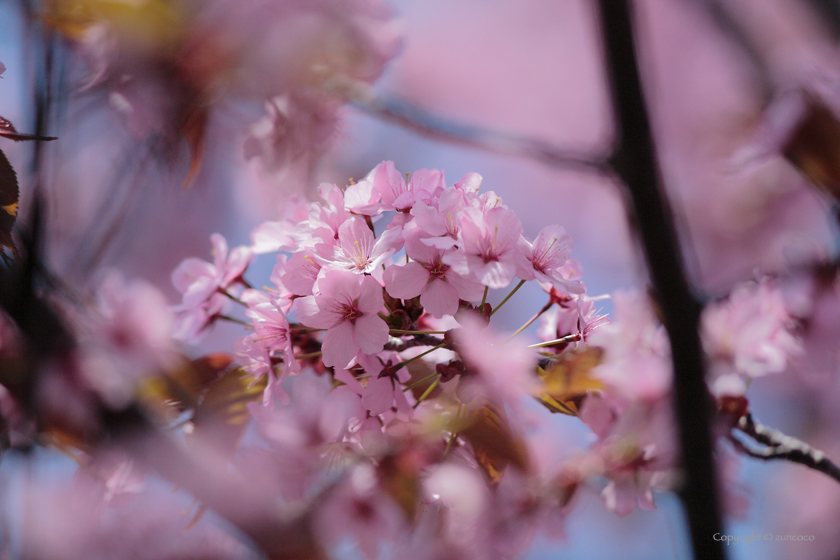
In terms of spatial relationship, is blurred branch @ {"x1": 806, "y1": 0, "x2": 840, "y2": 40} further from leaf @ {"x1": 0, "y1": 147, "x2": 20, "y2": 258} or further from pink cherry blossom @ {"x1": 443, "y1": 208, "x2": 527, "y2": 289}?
leaf @ {"x1": 0, "y1": 147, "x2": 20, "y2": 258}

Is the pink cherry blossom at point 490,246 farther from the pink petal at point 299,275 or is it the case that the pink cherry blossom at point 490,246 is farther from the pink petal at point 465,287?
the pink petal at point 299,275

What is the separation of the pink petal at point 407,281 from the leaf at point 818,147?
639 millimetres

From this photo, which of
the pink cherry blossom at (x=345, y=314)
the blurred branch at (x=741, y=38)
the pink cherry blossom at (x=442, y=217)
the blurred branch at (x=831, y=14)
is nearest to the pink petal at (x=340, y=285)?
the pink cherry blossom at (x=345, y=314)

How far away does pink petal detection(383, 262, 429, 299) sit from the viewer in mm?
639

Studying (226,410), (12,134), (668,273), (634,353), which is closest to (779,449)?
(634,353)

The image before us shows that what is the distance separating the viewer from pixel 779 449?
0.79 m

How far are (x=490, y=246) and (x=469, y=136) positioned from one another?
1.41ft

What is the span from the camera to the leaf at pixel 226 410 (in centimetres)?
83

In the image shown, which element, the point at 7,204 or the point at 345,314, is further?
the point at 345,314

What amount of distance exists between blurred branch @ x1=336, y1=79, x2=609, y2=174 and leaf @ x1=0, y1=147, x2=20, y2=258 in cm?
63

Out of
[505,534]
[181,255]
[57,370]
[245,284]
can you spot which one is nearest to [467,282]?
[245,284]

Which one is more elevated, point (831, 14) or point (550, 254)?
point (831, 14)

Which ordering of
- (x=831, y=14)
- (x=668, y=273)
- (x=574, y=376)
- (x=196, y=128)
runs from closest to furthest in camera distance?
(x=668, y=273) → (x=574, y=376) → (x=196, y=128) → (x=831, y=14)

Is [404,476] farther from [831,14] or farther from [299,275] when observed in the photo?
[831,14]
